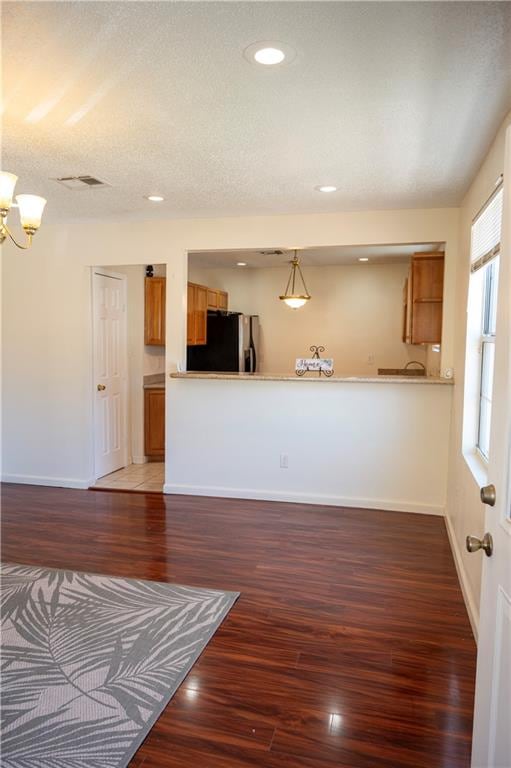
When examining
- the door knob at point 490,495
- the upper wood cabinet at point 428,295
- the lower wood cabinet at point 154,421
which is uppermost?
the upper wood cabinet at point 428,295

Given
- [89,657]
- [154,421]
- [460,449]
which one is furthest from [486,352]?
[154,421]

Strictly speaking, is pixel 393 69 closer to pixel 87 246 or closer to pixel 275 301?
pixel 87 246

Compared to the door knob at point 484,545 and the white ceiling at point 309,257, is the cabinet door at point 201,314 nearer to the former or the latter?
the white ceiling at point 309,257

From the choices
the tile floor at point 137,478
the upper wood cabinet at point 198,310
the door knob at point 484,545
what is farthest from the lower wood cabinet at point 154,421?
the door knob at point 484,545

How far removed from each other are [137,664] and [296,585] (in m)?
1.07

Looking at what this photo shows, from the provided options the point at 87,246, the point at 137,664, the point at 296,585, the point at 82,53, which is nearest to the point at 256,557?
the point at 296,585

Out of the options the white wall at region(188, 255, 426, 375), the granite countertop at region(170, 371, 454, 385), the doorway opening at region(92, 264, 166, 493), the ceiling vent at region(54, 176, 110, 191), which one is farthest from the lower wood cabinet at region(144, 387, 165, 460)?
the ceiling vent at region(54, 176, 110, 191)

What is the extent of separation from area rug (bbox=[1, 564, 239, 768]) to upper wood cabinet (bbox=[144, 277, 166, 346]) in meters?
3.22

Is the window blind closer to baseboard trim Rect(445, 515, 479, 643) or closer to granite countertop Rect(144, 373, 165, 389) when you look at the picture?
baseboard trim Rect(445, 515, 479, 643)

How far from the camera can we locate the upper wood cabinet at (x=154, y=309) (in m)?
5.82

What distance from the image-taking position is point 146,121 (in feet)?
8.15

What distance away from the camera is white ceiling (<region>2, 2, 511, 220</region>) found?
1.68 metres

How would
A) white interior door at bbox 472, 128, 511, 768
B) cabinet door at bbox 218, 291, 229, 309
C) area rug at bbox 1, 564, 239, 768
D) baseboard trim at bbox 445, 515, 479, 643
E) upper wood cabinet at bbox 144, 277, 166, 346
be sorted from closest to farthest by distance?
1. white interior door at bbox 472, 128, 511, 768
2. area rug at bbox 1, 564, 239, 768
3. baseboard trim at bbox 445, 515, 479, 643
4. upper wood cabinet at bbox 144, 277, 166, 346
5. cabinet door at bbox 218, 291, 229, 309

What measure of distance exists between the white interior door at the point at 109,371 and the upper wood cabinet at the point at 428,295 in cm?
308
